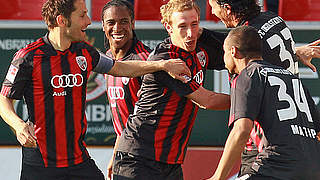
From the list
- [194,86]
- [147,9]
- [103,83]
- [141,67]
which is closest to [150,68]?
[141,67]

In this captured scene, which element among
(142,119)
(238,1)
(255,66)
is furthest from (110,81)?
(255,66)

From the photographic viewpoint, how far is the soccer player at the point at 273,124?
4.04 metres

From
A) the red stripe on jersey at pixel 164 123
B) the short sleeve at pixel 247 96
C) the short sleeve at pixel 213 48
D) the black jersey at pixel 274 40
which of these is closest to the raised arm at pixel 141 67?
the red stripe on jersey at pixel 164 123

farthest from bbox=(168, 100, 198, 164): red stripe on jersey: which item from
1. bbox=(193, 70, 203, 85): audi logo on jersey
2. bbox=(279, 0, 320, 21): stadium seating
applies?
bbox=(279, 0, 320, 21): stadium seating

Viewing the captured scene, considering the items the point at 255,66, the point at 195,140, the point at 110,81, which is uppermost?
the point at 255,66

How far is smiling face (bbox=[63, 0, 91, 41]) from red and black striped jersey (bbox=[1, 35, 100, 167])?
10 centimetres

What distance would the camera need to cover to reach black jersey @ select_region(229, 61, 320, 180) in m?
4.08

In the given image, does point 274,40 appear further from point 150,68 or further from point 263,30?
point 150,68

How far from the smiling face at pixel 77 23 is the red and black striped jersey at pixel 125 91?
61cm

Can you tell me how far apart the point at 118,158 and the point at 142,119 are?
35 centimetres

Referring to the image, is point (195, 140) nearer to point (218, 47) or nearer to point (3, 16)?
point (218, 47)

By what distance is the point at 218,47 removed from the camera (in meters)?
5.25

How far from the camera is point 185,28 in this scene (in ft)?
16.0

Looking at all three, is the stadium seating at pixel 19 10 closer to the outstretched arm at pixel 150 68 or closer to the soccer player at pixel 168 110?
the outstretched arm at pixel 150 68
